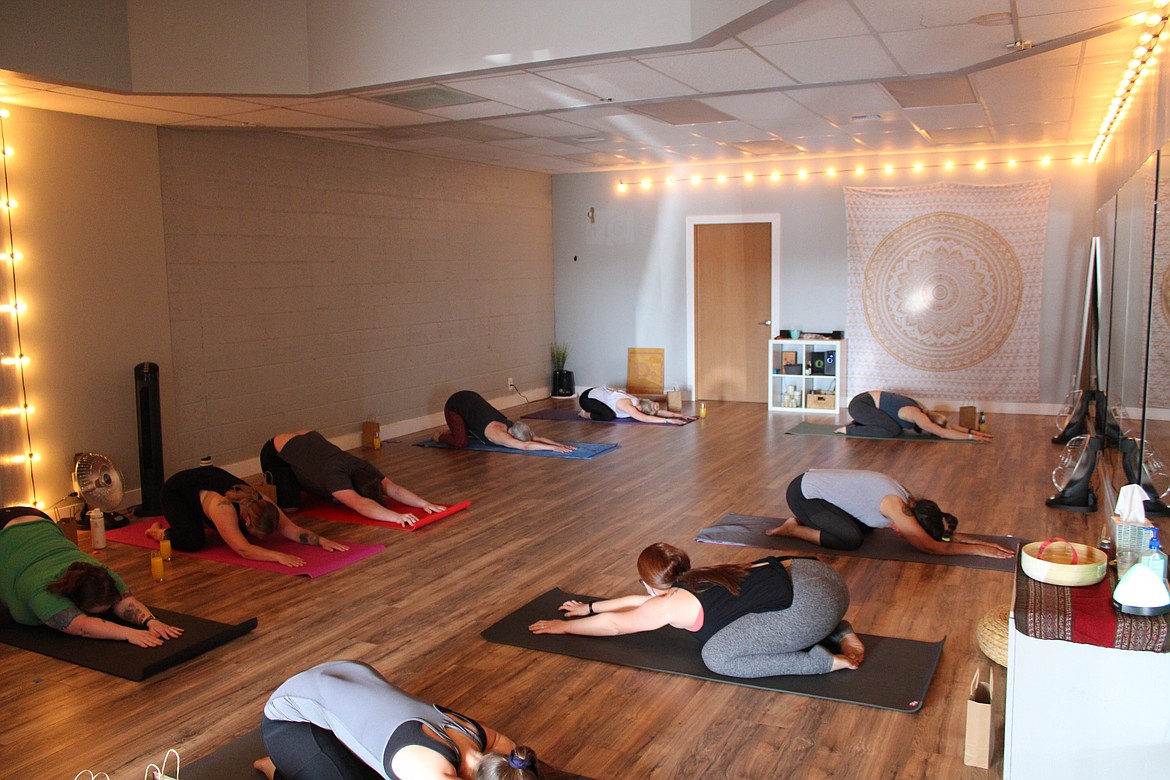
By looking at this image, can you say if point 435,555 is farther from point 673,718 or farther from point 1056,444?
point 1056,444

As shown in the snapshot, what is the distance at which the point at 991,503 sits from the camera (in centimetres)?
573

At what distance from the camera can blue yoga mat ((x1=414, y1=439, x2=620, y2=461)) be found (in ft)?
24.7

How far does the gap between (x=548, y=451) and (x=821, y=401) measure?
3464 mm

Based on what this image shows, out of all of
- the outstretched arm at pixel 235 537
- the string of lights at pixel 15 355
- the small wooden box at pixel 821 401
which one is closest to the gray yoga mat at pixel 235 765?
the outstretched arm at pixel 235 537

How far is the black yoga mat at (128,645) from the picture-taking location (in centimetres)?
362

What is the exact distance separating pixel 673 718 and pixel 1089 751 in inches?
50.4

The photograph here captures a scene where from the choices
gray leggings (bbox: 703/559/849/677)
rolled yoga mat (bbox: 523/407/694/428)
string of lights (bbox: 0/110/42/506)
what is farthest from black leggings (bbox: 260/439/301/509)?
rolled yoga mat (bbox: 523/407/694/428)

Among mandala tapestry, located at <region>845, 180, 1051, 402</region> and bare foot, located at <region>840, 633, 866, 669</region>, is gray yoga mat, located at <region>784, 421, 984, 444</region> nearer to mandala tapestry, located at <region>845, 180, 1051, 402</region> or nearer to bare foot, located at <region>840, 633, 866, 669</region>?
mandala tapestry, located at <region>845, 180, 1051, 402</region>

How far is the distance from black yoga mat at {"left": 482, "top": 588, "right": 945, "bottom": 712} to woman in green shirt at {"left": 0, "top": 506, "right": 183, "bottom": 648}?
1.53 m

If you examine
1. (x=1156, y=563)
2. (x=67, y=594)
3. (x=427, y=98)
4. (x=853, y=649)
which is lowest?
(x=853, y=649)

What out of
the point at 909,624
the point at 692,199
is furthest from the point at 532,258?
the point at 909,624

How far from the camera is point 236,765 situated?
9.43 ft

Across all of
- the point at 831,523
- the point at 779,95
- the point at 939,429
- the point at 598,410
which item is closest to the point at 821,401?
the point at 939,429

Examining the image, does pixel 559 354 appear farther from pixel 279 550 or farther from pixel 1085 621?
pixel 1085 621
